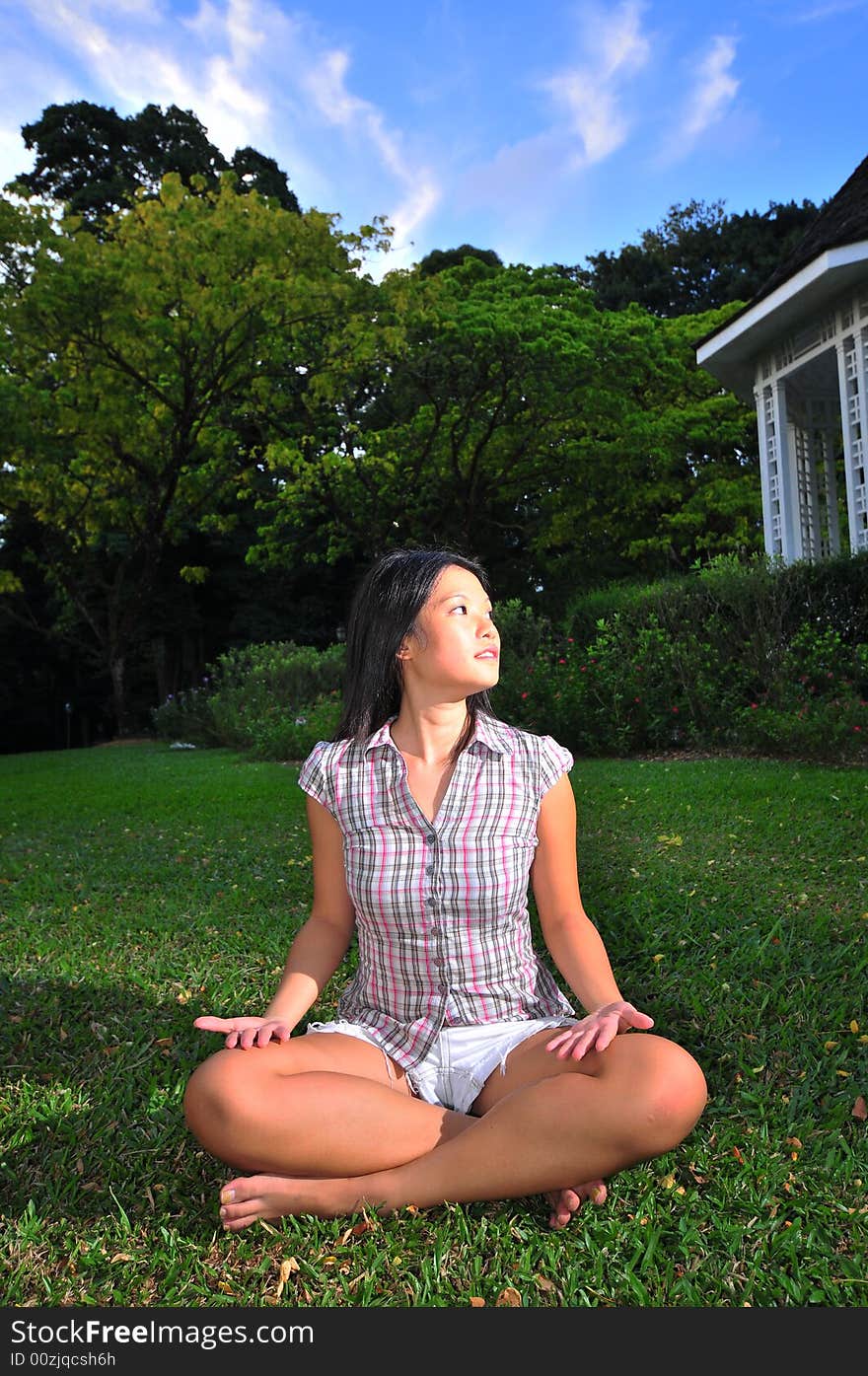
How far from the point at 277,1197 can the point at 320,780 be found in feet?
2.72

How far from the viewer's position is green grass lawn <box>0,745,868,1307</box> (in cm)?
189

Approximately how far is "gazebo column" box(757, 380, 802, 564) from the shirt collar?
11.4 metres

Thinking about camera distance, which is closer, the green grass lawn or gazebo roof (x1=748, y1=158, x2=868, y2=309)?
the green grass lawn

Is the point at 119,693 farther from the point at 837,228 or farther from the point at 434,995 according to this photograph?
the point at 434,995

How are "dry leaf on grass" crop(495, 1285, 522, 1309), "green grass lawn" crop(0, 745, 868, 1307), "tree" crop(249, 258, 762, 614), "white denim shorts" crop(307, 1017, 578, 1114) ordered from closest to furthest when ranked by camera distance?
"dry leaf on grass" crop(495, 1285, 522, 1309) → "green grass lawn" crop(0, 745, 868, 1307) → "white denim shorts" crop(307, 1017, 578, 1114) → "tree" crop(249, 258, 762, 614)

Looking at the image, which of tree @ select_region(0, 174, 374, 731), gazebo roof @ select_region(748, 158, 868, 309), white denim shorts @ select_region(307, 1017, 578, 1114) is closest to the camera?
white denim shorts @ select_region(307, 1017, 578, 1114)

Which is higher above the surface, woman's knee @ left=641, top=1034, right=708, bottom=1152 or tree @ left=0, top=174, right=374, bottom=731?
tree @ left=0, top=174, right=374, bottom=731

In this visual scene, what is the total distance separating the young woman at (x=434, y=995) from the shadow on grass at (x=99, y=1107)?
392 mm

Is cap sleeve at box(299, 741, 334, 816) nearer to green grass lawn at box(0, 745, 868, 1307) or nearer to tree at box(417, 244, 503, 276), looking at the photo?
green grass lawn at box(0, 745, 868, 1307)

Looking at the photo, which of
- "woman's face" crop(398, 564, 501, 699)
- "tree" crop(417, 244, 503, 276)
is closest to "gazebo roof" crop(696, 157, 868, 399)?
"woman's face" crop(398, 564, 501, 699)

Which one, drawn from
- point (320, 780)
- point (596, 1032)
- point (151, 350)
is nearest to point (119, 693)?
point (151, 350)

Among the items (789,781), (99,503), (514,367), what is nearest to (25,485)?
(99,503)

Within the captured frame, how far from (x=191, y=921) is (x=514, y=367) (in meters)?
15.7

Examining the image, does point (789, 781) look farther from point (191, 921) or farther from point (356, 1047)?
point (356, 1047)
